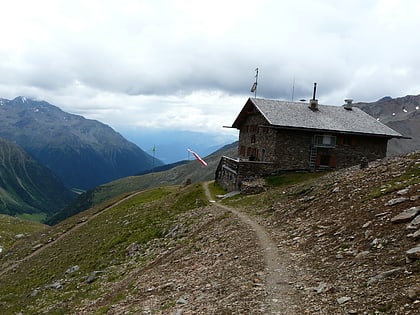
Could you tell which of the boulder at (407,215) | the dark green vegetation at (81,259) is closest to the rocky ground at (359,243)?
the boulder at (407,215)

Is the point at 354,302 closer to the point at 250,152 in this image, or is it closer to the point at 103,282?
the point at 103,282

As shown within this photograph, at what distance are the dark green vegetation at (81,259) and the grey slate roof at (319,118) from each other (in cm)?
1447

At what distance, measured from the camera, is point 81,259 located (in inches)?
1421

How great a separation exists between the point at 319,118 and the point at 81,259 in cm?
3501

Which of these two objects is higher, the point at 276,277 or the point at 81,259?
the point at 276,277

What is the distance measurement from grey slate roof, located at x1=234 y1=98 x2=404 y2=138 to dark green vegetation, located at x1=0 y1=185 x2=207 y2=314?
1447 cm

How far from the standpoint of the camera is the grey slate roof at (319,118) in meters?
50.3

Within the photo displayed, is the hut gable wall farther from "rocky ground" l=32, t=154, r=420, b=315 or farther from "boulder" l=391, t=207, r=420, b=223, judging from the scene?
"boulder" l=391, t=207, r=420, b=223

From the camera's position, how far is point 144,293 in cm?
1920

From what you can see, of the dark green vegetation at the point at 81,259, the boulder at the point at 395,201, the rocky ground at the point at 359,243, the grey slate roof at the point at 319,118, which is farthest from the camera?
the grey slate roof at the point at 319,118

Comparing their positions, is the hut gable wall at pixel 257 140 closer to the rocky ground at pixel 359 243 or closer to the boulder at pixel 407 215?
the rocky ground at pixel 359 243

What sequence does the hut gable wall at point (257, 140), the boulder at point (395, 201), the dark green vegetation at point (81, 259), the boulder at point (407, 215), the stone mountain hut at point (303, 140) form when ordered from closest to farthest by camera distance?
the boulder at point (407, 215), the boulder at point (395, 201), the dark green vegetation at point (81, 259), the stone mountain hut at point (303, 140), the hut gable wall at point (257, 140)

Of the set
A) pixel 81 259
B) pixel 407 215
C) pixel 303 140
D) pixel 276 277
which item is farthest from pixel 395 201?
pixel 303 140

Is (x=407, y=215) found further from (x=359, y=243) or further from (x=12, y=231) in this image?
(x=12, y=231)
